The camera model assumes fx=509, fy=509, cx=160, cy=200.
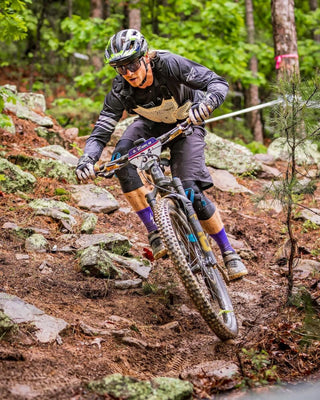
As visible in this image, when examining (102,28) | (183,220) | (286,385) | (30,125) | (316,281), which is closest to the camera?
(286,385)

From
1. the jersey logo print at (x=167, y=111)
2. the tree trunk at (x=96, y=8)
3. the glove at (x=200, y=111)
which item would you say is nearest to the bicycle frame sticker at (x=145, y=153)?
the glove at (x=200, y=111)

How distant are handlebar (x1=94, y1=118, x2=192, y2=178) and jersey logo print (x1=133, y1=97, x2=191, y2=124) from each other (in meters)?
0.51

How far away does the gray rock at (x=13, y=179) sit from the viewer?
271 inches

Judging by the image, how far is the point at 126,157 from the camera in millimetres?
4242

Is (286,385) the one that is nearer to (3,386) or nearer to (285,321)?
(285,321)

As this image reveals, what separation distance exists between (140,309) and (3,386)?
6.12 ft

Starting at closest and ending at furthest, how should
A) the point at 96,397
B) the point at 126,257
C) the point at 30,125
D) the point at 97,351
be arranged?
the point at 96,397
the point at 97,351
the point at 126,257
the point at 30,125

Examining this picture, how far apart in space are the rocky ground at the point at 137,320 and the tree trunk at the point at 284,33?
421cm

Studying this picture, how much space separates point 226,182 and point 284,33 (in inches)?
130

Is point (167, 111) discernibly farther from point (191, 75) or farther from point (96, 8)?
point (96, 8)

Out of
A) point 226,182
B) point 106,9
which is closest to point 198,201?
point 226,182

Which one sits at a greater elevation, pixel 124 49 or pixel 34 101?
pixel 124 49

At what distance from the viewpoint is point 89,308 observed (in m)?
4.34

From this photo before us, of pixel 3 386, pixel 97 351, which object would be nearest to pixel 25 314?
pixel 97 351
